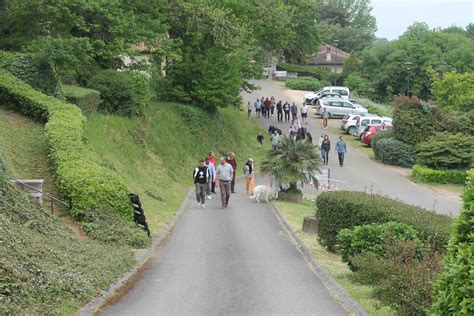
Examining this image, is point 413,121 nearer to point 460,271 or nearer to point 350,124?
point 350,124

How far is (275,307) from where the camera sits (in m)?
11.1

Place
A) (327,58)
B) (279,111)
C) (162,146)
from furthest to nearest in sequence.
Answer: (327,58), (279,111), (162,146)

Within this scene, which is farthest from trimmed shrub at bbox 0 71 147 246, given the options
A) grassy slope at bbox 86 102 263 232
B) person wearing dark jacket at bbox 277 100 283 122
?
person wearing dark jacket at bbox 277 100 283 122

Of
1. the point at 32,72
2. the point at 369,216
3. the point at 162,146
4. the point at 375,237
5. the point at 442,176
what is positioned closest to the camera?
the point at 375,237

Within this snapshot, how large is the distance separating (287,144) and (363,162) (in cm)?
1524

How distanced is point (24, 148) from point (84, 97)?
21.1 feet

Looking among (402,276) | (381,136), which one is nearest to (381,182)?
(381,136)

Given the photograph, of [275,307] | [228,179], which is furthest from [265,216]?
[275,307]

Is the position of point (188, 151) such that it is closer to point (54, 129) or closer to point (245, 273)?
point (54, 129)

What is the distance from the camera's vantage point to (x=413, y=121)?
4038 centimetres

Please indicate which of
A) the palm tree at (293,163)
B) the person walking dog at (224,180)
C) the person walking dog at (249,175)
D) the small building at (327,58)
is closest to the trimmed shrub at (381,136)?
the person walking dog at (249,175)

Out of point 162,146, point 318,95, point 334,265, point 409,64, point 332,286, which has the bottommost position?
point 334,265

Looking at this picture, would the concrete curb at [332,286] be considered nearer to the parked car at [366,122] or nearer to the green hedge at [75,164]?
the green hedge at [75,164]

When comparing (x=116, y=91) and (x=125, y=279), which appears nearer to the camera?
(x=125, y=279)
